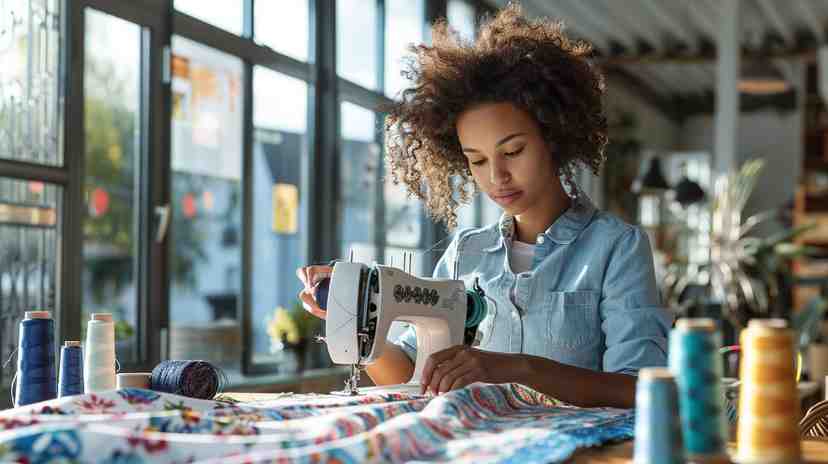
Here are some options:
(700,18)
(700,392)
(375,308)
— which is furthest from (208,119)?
(700,18)

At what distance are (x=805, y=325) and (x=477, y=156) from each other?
16.5 feet

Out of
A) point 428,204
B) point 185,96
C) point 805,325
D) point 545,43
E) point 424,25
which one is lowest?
point 805,325

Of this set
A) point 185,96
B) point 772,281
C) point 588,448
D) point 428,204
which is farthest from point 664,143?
point 588,448

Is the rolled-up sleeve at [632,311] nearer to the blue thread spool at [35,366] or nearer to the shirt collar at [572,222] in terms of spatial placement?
the shirt collar at [572,222]

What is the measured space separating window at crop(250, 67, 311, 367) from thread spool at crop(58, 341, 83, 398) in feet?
10.4

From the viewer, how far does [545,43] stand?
2.05m

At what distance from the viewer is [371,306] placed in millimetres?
1810

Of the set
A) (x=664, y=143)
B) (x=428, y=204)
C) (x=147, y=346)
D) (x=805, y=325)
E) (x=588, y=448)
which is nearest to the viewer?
(x=588, y=448)

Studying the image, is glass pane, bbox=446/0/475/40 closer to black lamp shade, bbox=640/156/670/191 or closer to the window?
black lamp shade, bbox=640/156/670/191

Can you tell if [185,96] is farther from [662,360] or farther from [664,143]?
[664,143]

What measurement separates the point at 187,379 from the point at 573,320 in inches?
27.7

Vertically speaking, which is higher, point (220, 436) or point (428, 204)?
point (428, 204)

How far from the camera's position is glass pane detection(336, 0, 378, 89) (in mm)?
5820

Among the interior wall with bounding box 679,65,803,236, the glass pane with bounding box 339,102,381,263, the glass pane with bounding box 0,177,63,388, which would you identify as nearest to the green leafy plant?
the glass pane with bounding box 339,102,381,263
